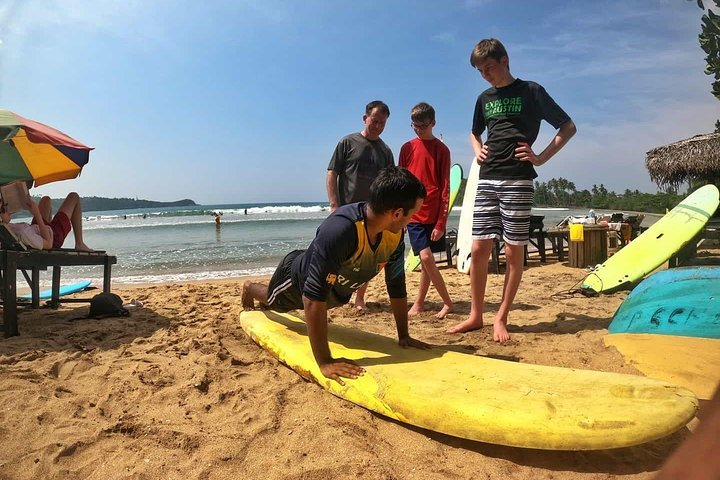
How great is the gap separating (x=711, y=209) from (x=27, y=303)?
24.6 feet

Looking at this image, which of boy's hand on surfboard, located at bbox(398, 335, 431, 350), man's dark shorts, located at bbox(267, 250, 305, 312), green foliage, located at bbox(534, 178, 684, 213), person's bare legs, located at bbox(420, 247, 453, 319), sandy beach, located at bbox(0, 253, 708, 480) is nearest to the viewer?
sandy beach, located at bbox(0, 253, 708, 480)

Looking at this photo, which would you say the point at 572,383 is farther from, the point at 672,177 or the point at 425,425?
the point at 672,177

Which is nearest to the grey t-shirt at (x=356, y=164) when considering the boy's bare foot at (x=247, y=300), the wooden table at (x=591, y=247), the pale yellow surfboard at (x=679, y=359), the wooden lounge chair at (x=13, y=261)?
the boy's bare foot at (x=247, y=300)

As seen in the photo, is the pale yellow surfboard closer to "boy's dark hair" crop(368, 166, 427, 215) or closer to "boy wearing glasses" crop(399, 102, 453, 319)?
"boy's dark hair" crop(368, 166, 427, 215)

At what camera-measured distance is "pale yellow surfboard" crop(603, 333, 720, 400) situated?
2.12 meters

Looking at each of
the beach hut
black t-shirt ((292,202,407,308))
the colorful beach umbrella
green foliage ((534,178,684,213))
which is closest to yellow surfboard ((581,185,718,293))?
black t-shirt ((292,202,407,308))

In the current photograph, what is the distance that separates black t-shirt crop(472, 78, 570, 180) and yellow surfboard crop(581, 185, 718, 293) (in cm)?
222

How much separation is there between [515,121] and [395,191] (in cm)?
142

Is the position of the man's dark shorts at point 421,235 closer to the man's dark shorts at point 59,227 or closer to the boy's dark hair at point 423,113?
the boy's dark hair at point 423,113

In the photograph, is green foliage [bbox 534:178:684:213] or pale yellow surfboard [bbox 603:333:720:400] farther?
green foliage [bbox 534:178:684:213]

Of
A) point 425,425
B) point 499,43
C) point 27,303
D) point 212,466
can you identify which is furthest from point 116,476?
point 27,303

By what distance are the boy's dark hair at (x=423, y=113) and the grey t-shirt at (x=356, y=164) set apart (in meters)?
0.41

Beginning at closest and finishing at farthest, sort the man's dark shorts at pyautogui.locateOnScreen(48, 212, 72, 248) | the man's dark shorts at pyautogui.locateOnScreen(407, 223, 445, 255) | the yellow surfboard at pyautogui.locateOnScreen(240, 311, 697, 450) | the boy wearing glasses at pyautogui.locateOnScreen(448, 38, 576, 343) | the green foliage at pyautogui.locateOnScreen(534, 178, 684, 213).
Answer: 1. the yellow surfboard at pyautogui.locateOnScreen(240, 311, 697, 450)
2. the boy wearing glasses at pyautogui.locateOnScreen(448, 38, 576, 343)
3. the man's dark shorts at pyautogui.locateOnScreen(407, 223, 445, 255)
4. the man's dark shorts at pyautogui.locateOnScreen(48, 212, 72, 248)
5. the green foliage at pyautogui.locateOnScreen(534, 178, 684, 213)

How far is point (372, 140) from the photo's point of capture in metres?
4.07
